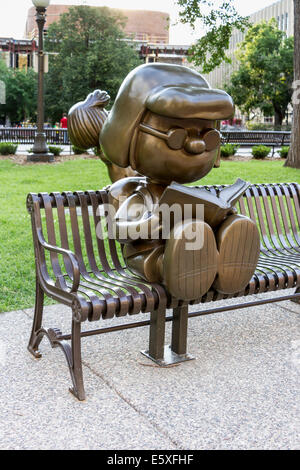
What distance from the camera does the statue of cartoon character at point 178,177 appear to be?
294 cm

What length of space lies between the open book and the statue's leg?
0.07m

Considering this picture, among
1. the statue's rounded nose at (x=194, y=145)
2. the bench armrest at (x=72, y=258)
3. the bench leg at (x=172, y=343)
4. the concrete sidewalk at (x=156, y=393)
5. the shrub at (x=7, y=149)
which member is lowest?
the concrete sidewalk at (x=156, y=393)

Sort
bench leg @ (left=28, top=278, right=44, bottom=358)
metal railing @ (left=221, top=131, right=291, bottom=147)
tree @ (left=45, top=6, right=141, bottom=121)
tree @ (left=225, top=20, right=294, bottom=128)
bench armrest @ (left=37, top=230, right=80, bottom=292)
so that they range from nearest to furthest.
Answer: bench armrest @ (left=37, top=230, right=80, bottom=292), bench leg @ (left=28, top=278, right=44, bottom=358), metal railing @ (left=221, top=131, right=291, bottom=147), tree @ (left=45, top=6, right=141, bottom=121), tree @ (left=225, top=20, right=294, bottom=128)

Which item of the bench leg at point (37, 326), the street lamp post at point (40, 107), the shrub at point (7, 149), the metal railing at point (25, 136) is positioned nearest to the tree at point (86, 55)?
the metal railing at point (25, 136)

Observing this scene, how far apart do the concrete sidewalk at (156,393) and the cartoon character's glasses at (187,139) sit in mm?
1324

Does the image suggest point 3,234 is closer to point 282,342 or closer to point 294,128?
point 282,342

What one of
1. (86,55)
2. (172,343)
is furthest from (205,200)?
(86,55)

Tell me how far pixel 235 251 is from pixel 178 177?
0.53 m

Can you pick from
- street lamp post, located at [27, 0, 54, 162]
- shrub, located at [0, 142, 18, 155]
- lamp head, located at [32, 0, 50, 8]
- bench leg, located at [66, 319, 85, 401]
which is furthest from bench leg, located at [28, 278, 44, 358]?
shrub, located at [0, 142, 18, 155]

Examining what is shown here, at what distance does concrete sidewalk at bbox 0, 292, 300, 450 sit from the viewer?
2.61 meters

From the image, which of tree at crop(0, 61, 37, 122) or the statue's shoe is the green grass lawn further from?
tree at crop(0, 61, 37, 122)

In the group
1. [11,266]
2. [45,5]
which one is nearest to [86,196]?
[11,266]

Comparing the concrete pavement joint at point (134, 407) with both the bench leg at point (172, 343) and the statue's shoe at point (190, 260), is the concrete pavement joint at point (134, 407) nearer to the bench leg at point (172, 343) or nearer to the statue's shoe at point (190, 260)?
the bench leg at point (172, 343)

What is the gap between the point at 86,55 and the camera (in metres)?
38.8
